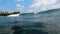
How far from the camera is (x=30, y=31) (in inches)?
358

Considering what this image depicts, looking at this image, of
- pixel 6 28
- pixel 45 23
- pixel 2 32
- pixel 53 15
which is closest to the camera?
pixel 2 32

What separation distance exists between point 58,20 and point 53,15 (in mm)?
1055

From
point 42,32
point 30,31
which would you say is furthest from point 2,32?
point 42,32

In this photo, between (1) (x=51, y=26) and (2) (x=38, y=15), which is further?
(2) (x=38, y=15)

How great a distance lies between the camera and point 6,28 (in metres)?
9.60

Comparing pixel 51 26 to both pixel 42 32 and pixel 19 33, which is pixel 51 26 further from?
pixel 19 33

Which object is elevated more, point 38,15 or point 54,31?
point 38,15

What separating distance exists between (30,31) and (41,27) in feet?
3.01

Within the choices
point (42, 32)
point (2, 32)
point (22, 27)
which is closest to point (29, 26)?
point (22, 27)

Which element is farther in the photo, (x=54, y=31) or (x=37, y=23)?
(x=37, y=23)

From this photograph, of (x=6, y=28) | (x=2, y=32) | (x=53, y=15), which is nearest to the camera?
(x=2, y=32)

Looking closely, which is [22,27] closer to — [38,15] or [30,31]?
[30,31]

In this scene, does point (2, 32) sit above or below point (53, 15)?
below

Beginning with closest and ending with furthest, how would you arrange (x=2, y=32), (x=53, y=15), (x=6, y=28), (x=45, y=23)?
(x=2, y=32), (x=6, y=28), (x=45, y=23), (x=53, y=15)
